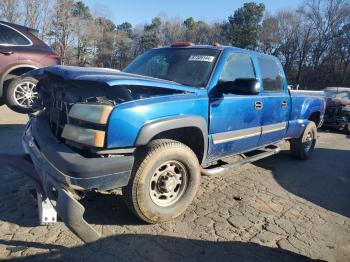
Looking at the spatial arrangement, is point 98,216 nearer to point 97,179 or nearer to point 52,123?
point 97,179

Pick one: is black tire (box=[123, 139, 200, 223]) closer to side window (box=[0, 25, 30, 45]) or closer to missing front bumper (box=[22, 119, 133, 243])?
missing front bumper (box=[22, 119, 133, 243])

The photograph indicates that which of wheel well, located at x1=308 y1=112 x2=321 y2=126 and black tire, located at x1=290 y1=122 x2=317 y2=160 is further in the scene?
wheel well, located at x1=308 y1=112 x2=321 y2=126

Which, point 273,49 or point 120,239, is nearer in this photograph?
point 120,239

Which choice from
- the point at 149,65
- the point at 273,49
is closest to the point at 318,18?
the point at 273,49

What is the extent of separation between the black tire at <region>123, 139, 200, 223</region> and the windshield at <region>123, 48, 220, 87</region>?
939 millimetres

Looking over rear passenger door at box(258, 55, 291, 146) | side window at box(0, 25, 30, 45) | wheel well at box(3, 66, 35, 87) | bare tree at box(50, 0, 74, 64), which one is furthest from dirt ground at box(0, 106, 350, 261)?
bare tree at box(50, 0, 74, 64)

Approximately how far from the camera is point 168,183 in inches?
134

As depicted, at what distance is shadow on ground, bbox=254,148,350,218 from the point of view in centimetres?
465

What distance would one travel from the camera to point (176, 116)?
3.30 meters

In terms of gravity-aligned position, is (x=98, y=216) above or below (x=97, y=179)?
below

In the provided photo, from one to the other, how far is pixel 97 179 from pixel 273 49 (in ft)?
152

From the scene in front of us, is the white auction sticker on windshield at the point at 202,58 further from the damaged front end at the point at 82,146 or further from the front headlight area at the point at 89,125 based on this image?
the front headlight area at the point at 89,125

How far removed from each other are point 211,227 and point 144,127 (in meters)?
1.29

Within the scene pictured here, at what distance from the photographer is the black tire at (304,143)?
21.0 ft
